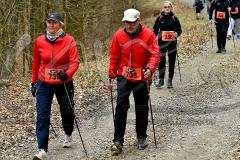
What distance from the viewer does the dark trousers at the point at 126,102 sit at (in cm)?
764

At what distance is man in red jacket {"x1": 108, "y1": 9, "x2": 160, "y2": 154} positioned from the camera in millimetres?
7539

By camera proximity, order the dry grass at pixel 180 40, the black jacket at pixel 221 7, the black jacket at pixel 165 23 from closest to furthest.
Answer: the black jacket at pixel 165 23
the dry grass at pixel 180 40
the black jacket at pixel 221 7

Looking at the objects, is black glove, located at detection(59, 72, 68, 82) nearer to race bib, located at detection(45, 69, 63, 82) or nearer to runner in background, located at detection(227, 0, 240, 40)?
race bib, located at detection(45, 69, 63, 82)

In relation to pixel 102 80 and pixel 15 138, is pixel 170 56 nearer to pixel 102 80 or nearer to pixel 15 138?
pixel 102 80

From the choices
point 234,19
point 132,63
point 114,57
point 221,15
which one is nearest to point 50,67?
point 114,57

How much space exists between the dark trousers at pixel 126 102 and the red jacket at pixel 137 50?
0.87ft

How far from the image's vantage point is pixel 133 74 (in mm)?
7617

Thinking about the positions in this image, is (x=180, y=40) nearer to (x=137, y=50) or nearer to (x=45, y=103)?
(x=137, y=50)

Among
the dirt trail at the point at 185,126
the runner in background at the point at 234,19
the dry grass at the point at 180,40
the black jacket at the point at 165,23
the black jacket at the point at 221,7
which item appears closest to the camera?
Answer: the dirt trail at the point at 185,126

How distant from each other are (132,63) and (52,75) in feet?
4.40

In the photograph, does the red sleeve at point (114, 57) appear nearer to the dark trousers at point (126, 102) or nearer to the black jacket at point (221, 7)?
the dark trousers at point (126, 102)

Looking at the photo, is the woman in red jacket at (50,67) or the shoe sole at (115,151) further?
the shoe sole at (115,151)

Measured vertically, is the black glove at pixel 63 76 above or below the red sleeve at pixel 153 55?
below

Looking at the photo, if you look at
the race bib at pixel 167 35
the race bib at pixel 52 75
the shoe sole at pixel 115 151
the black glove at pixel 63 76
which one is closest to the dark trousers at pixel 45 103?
the race bib at pixel 52 75
